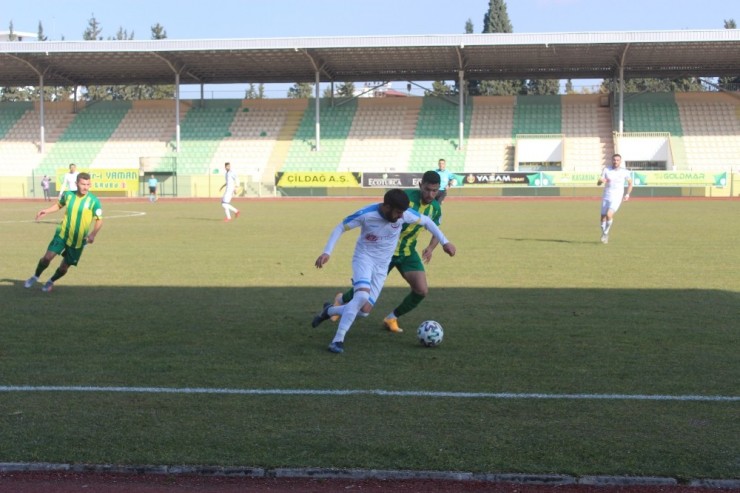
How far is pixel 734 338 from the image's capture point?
8.62 meters

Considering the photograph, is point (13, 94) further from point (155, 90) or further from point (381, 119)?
point (381, 119)

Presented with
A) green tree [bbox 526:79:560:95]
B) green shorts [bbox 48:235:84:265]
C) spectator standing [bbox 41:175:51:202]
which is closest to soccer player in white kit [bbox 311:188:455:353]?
green shorts [bbox 48:235:84:265]

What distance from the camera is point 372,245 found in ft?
27.5

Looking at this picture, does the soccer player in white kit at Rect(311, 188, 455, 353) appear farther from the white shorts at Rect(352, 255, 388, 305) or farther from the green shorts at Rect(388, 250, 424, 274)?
the green shorts at Rect(388, 250, 424, 274)

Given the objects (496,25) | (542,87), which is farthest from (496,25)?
(542,87)

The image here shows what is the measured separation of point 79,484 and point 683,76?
5480cm

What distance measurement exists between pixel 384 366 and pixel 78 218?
6.22 meters

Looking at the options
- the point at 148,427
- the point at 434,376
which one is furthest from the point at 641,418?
the point at 148,427

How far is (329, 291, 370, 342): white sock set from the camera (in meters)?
8.06

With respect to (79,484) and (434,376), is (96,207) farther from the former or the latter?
(79,484)

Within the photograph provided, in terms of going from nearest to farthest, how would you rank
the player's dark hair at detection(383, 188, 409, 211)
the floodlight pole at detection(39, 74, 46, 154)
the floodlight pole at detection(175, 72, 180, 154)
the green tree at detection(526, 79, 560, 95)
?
the player's dark hair at detection(383, 188, 409, 211) < the floodlight pole at detection(175, 72, 180, 154) < the floodlight pole at detection(39, 74, 46, 154) < the green tree at detection(526, 79, 560, 95)

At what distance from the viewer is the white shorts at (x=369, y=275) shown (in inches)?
324

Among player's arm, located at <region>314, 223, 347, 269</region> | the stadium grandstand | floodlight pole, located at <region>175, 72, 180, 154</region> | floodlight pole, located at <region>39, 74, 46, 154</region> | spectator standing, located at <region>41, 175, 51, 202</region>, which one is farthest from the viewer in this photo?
floodlight pole, located at <region>39, 74, 46, 154</region>

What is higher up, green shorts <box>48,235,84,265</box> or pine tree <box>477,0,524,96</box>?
pine tree <box>477,0,524,96</box>
